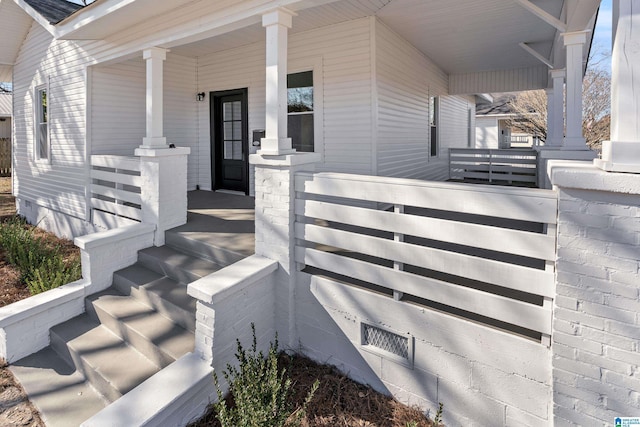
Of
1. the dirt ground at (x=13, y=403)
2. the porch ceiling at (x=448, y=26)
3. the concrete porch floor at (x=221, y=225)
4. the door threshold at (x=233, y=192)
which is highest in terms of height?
the porch ceiling at (x=448, y=26)

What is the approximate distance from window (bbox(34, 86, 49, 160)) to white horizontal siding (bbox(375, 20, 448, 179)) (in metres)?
6.79

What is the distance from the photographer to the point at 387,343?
2.91 m

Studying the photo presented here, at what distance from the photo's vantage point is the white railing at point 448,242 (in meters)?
2.23

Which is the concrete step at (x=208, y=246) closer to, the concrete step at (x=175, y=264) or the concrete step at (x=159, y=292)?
the concrete step at (x=175, y=264)

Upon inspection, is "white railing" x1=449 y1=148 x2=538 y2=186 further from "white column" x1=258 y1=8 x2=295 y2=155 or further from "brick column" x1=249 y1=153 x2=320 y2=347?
"brick column" x1=249 y1=153 x2=320 y2=347

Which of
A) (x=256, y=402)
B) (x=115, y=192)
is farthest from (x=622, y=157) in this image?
(x=115, y=192)

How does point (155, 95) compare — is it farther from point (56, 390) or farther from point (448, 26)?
point (448, 26)

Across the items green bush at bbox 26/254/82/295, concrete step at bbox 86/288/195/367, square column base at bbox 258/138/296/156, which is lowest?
concrete step at bbox 86/288/195/367

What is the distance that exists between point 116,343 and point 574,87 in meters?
5.76

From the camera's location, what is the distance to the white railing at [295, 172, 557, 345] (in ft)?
7.31

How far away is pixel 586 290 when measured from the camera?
6.55ft

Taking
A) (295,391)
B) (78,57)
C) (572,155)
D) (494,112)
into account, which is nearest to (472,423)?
(295,391)

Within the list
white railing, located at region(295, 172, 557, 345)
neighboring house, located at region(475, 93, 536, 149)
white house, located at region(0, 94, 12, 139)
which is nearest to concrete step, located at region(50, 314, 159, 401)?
white railing, located at region(295, 172, 557, 345)

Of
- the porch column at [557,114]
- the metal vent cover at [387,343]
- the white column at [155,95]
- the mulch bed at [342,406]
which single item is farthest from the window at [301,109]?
the porch column at [557,114]
